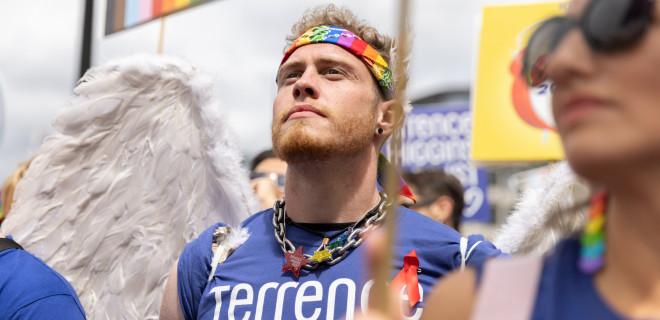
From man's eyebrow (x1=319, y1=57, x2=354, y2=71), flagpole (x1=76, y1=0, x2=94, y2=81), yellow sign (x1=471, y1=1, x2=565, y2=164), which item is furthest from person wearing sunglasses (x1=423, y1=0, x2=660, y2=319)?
yellow sign (x1=471, y1=1, x2=565, y2=164)

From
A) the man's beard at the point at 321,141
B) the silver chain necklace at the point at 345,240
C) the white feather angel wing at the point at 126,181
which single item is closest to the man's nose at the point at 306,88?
the man's beard at the point at 321,141

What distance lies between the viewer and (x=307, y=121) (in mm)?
2271

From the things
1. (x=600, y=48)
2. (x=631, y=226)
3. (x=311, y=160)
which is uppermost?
(x=600, y=48)

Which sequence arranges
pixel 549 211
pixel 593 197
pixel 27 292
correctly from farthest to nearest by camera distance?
1. pixel 549 211
2. pixel 27 292
3. pixel 593 197

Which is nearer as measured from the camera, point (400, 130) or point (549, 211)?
point (400, 130)

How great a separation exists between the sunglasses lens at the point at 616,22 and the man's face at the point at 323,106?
1396mm

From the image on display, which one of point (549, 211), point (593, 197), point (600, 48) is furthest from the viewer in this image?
point (549, 211)

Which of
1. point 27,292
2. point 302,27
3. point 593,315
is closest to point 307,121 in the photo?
point 302,27

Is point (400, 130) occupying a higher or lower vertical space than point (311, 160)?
higher

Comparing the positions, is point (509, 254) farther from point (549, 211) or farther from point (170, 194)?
point (170, 194)

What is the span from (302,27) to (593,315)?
2039mm

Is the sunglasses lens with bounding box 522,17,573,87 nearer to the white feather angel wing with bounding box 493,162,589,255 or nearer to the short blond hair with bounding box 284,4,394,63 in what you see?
the white feather angel wing with bounding box 493,162,589,255

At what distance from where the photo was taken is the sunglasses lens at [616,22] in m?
0.87

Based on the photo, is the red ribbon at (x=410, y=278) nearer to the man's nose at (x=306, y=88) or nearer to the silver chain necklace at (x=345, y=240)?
the silver chain necklace at (x=345, y=240)
